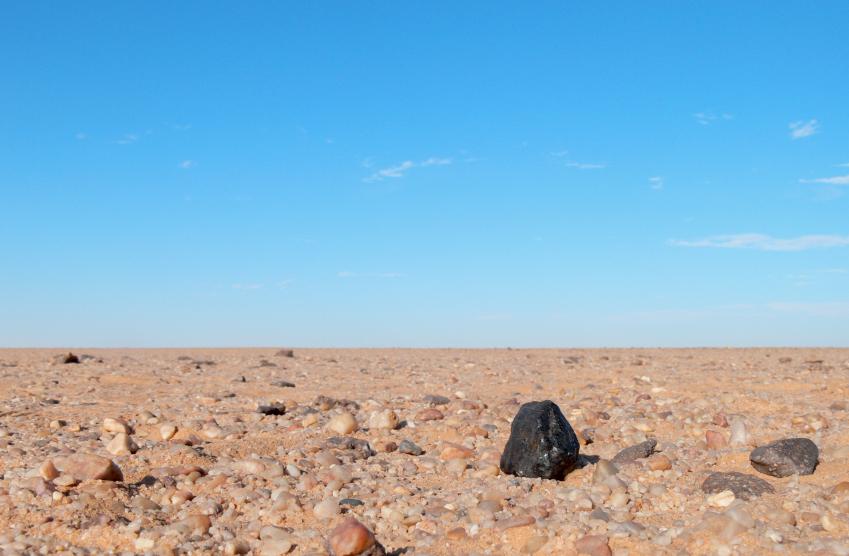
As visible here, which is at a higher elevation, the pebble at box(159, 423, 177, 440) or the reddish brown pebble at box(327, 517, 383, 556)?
the pebble at box(159, 423, 177, 440)

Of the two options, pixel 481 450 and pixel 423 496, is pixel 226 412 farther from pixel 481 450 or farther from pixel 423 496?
pixel 423 496

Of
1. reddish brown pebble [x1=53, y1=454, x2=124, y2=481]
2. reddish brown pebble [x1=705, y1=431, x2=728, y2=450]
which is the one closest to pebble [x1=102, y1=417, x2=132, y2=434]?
reddish brown pebble [x1=53, y1=454, x2=124, y2=481]

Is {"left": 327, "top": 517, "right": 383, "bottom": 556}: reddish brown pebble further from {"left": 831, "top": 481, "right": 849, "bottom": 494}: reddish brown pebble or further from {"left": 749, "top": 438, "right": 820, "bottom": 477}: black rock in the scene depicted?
{"left": 749, "top": 438, "right": 820, "bottom": 477}: black rock

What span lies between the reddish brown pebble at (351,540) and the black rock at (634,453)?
2167 millimetres

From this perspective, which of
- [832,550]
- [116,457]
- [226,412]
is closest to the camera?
[832,550]

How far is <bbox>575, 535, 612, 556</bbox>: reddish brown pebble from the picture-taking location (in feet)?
11.0

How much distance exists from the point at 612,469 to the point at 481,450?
115 centimetres

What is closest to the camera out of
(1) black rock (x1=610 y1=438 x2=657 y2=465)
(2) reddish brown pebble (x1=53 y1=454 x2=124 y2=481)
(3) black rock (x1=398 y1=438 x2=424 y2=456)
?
(2) reddish brown pebble (x1=53 y1=454 x2=124 y2=481)

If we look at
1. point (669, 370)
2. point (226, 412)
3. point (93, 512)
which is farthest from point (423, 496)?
point (669, 370)

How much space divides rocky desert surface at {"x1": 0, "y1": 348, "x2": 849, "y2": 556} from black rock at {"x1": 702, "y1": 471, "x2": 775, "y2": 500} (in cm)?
1

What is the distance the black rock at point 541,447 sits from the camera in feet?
15.1

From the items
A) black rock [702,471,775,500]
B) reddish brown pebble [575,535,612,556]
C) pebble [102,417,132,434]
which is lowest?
reddish brown pebble [575,535,612,556]

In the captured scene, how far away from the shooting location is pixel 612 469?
455 centimetres

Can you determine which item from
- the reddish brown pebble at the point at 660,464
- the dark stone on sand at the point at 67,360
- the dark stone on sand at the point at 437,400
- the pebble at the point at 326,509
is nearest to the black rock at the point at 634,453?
the reddish brown pebble at the point at 660,464
